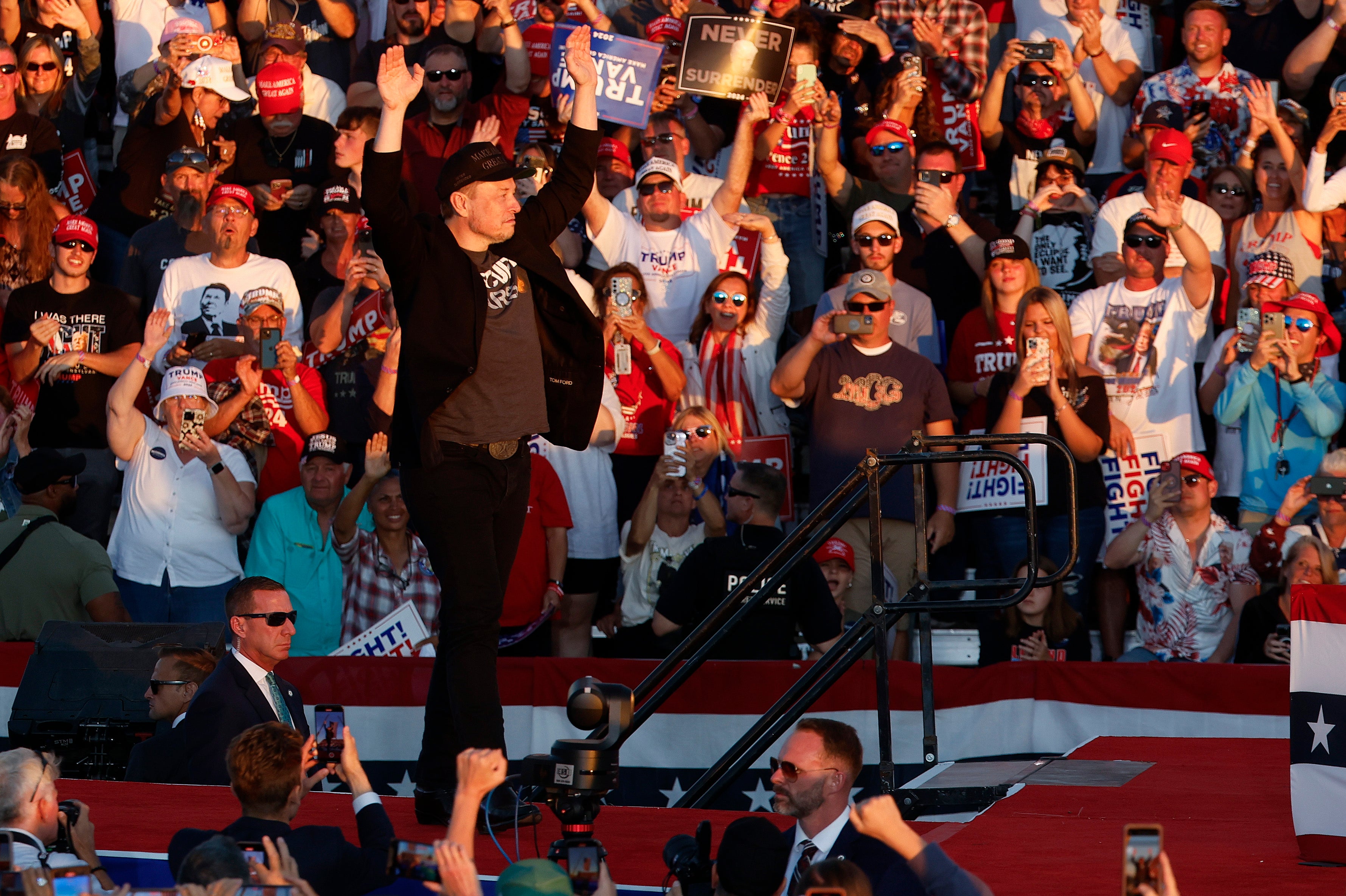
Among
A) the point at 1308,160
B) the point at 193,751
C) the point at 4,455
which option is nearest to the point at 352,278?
the point at 4,455

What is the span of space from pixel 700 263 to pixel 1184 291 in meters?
2.84

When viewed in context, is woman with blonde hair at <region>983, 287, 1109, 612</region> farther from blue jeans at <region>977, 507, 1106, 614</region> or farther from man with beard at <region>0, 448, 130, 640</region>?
man with beard at <region>0, 448, 130, 640</region>

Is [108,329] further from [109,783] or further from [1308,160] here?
[1308,160]

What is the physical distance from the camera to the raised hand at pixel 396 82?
533cm

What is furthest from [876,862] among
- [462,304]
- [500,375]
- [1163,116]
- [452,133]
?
[452,133]

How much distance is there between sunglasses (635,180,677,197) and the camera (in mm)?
10523

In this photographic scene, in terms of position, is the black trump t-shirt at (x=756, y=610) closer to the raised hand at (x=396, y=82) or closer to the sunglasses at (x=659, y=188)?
the sunglasses at (x=659, y=188)

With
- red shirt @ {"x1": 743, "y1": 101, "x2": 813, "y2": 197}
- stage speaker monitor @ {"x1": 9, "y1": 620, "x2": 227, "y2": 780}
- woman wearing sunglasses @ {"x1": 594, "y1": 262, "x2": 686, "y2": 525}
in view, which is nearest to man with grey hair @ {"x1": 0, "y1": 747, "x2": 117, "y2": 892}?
stage speaker monitor @ {"x1": 9, "y1": 620, "x2": 227, "y2": 780}

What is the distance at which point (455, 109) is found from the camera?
1156 centimetres

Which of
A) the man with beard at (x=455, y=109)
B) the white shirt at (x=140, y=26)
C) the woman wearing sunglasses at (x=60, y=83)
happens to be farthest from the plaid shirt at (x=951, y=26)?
the woman wearing sunglasses at (x=60, y=83)

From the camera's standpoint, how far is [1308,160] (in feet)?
34.7

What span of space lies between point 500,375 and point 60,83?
8151mm

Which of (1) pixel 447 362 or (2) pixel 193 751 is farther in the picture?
(2) pixel 193 751

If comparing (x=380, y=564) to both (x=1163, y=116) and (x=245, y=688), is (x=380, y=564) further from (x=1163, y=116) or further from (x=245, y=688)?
(x=1163, y=116)
